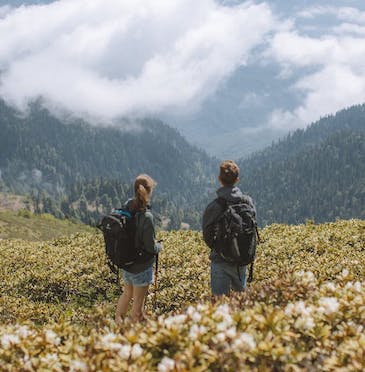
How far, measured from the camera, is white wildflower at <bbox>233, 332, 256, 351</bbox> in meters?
5.16

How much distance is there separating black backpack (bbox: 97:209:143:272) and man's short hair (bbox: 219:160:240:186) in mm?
2165

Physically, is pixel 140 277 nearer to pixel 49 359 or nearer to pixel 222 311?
pixel 222 311

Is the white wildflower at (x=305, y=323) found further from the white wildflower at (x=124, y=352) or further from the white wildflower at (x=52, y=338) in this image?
the white wildflower at (x=52, y=338)

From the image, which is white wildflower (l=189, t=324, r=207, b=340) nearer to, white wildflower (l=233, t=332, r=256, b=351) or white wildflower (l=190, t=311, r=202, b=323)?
white wildflower (l=190, t=311, r=202, b=323)

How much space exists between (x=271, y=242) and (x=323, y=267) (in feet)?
17.1

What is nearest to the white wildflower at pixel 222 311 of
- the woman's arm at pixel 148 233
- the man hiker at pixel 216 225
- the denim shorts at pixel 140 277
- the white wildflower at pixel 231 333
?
the white wildflower at pixel 231 333

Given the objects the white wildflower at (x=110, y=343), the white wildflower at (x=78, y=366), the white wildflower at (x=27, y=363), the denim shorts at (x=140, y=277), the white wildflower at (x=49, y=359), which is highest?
the white wildflower at (x=110, y=343)

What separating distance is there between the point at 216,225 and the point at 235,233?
0.44 metres

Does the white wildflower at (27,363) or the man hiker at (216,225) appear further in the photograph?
the man hiker at (216,225)

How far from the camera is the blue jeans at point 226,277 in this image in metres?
9.51

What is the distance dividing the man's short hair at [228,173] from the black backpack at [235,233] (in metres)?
0.44

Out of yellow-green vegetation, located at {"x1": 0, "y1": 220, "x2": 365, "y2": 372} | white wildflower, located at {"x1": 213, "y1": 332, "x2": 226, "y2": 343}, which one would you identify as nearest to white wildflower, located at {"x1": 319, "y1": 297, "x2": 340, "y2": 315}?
yellow-green vegetation, located at {"x1": 0, "y1": 220, "x2": 365, "y2": 372}

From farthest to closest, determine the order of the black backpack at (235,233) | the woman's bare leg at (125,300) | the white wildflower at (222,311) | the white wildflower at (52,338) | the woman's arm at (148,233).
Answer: the woman's bare leg at (125,300)
the woman's arm at (148,233)
the black backpack at (235,233)
the white wildflower at (52,338)
the white wildflower at (222,311)

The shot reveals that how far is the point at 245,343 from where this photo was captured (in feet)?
17.1
